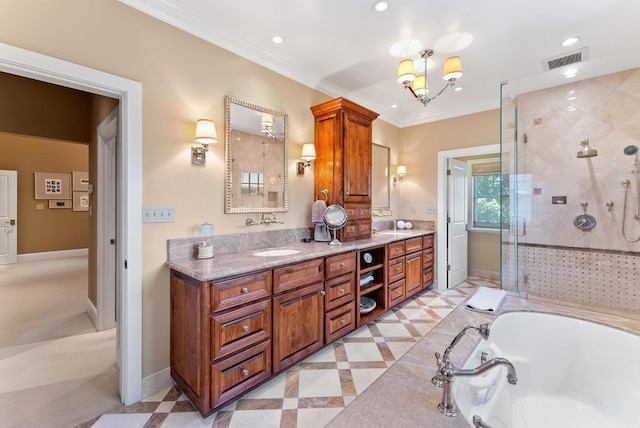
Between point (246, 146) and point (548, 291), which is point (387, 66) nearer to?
point (246, 146)

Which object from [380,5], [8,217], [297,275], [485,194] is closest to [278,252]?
[297,275]

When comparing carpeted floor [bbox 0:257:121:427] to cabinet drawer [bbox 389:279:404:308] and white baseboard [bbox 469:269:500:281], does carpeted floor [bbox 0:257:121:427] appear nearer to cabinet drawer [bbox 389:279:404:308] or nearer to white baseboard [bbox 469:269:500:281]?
cabinet drawer [bbox 389:279:404:308]

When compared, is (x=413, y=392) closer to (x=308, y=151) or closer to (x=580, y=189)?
(x=308, y=151)

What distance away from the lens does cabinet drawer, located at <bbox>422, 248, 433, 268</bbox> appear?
3.76 m

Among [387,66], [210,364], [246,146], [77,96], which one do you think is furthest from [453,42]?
[77,96]

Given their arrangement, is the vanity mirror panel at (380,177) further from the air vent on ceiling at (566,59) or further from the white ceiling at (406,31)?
the air vent on ceiling at (566,59)

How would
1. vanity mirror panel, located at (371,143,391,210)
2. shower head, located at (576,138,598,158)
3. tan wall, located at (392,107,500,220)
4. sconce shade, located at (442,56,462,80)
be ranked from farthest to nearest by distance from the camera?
vanity mirror panel, located at (371,143,391,210)
tan wall, located at (392,107,500,220)
shower head, located at (576,138,598,158)
sconce shade, located at (442,56,462,80)

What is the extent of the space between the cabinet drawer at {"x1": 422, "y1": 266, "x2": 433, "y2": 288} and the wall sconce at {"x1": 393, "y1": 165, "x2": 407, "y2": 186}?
1.43 m

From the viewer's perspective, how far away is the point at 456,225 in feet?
13.7

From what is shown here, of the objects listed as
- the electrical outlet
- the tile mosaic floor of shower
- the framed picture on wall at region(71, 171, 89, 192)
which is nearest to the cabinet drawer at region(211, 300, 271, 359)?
the tile mosaic floor of shower

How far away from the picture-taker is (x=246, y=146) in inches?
93.5

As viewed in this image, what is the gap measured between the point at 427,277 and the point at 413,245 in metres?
0.70

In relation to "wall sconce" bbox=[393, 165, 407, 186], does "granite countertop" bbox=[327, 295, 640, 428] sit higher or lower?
lower

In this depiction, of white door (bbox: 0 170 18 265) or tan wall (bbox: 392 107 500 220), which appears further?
white door (bbox: 0 170 18 265)
